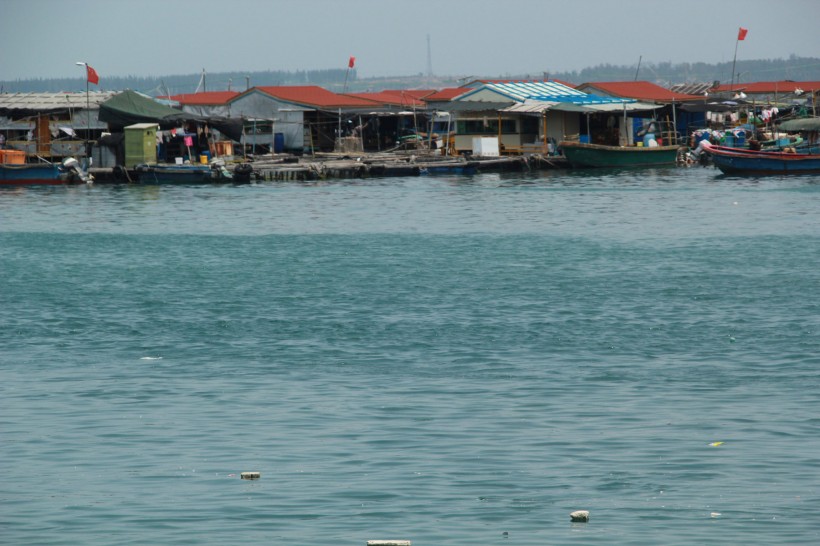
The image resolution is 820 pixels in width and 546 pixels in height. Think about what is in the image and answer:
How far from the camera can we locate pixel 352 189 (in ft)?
203

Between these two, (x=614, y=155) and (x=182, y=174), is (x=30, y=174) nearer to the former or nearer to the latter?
(x=182, y=174)

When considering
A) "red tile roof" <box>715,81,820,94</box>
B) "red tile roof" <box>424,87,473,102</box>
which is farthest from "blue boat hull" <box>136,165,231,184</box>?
"red tile roof" <box>715,81,820,94</box>

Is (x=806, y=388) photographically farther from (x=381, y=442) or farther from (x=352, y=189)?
(x=352, y=189)

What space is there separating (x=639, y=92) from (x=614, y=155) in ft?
43.3

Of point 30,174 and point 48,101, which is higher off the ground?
point 48,101

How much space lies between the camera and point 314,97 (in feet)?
256

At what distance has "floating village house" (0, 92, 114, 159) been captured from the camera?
221 feet

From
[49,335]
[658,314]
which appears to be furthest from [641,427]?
[49,335]

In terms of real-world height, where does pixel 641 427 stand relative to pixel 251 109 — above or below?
below

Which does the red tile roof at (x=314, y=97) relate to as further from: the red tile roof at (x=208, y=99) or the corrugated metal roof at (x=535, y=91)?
the corrugated metal roof at (x=535, y=91)

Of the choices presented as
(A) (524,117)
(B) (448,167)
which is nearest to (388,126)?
(A) (524,117)

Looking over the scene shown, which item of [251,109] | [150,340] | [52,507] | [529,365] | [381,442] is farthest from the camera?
Result: [251,109]

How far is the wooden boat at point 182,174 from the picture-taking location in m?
61.4

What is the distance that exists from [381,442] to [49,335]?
35.4ft
